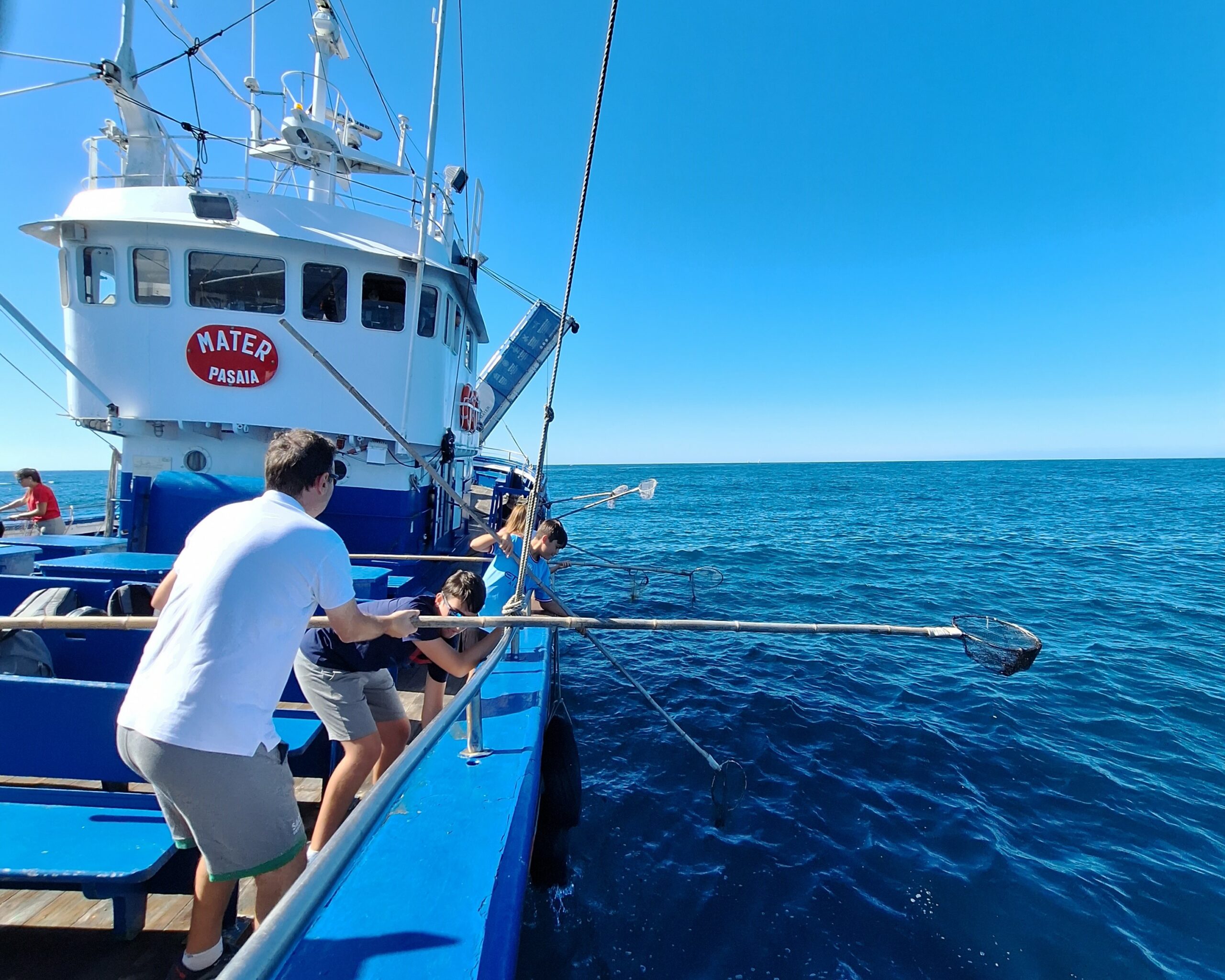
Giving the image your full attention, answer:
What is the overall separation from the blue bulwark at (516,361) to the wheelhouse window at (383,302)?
30.0 ft

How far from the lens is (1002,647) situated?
245cm

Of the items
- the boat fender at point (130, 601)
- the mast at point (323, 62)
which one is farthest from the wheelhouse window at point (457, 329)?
the boat fender at point (130, 601)

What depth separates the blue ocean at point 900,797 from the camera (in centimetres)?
371

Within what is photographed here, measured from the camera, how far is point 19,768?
2.70 metres

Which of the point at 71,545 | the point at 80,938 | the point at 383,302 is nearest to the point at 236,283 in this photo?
the point at 383,302

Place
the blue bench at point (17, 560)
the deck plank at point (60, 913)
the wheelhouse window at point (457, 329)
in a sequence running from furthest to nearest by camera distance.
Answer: the wheelhouse window at point (457, 329) → the blue bench at point (17, 560) → the deck plank at point (60, 913)

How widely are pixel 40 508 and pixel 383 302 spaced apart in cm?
591

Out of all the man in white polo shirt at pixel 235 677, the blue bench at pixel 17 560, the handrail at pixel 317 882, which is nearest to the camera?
the handrail at pixel 317 882

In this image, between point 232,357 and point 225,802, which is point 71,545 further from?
point 225,802

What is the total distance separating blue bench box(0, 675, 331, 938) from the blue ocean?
221 cm

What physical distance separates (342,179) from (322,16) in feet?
10.1

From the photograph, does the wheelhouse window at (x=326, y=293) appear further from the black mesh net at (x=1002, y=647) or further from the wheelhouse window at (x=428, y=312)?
the black mesh net at (x=1002, y=647)

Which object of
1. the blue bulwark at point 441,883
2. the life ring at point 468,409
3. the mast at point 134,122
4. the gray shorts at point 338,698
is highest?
the mast at point 134,122

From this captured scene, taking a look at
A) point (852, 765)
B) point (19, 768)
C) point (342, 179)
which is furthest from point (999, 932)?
point (342, 179)
